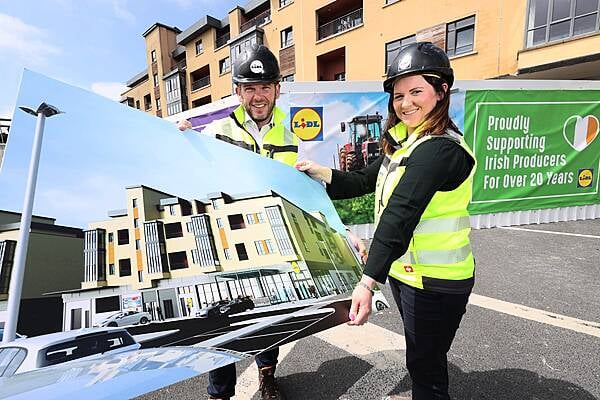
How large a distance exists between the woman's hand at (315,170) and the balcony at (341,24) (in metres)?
21.1

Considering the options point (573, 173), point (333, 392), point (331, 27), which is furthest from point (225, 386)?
point (331, 27)

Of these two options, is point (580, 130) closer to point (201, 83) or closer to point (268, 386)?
point (268, 386)

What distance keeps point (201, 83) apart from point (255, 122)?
37.0 meters

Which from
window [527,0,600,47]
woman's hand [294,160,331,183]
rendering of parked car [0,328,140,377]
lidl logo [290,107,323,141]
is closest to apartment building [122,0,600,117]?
window [527,0,600,47]

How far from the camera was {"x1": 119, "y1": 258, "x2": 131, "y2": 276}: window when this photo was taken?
1188mm

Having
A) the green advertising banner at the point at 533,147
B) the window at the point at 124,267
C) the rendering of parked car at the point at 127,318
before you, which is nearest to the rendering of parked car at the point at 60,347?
the rendering of parked car at the point at 127,318

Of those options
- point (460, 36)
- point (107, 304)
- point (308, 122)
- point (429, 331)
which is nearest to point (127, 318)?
point (107, 304)

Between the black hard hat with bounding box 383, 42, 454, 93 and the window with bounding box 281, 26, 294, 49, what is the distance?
25.4 meters

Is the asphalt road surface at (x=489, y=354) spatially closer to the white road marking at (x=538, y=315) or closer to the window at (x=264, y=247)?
the white road marking at (x=538, y=315)

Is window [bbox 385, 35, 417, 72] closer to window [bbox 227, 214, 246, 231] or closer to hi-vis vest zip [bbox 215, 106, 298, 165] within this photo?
hi-vis vest zip [bbox 215, 106, 298, 165]

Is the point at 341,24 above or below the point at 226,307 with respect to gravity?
above

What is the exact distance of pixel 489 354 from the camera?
256 centimetres

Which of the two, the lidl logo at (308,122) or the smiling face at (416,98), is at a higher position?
the lidl logo at (308,122)

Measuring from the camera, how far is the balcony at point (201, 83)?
3450cm
